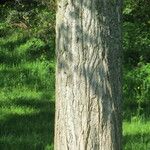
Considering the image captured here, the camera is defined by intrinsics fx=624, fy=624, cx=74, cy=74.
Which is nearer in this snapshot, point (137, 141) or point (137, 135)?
point (137, 141)

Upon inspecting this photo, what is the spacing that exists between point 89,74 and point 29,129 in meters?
3.91

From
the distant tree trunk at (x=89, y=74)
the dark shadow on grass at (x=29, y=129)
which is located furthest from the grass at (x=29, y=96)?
the distant tree trunk at (x=89, y=74)

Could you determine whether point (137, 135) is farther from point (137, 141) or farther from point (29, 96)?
point (29, 96)

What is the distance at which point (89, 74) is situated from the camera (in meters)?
4.88

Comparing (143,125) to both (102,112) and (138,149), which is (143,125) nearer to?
(138,149)

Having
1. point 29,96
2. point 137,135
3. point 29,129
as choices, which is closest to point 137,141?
point 137,135

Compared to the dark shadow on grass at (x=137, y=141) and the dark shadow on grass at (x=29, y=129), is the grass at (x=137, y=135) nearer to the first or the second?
the dark shadow on grass at (x=137, y=141)

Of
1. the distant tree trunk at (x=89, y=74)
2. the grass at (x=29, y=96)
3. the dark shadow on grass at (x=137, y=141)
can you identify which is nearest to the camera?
the distant tree trunk at (x=89, y=74)

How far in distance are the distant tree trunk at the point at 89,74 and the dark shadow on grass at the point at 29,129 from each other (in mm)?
2897

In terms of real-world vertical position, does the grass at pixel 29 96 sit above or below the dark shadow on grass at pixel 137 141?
above

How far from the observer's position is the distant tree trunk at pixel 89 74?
479 cm

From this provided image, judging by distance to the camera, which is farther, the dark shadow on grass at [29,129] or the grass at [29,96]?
the grass at [29,96]

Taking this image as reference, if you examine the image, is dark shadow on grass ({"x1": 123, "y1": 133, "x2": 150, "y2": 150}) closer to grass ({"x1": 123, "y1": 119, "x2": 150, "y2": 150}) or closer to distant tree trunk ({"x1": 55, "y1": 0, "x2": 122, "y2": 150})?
grass ({"x1": 123, "y1": 119, "x2": 150, "y2": 150})

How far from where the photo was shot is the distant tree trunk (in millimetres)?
4793
